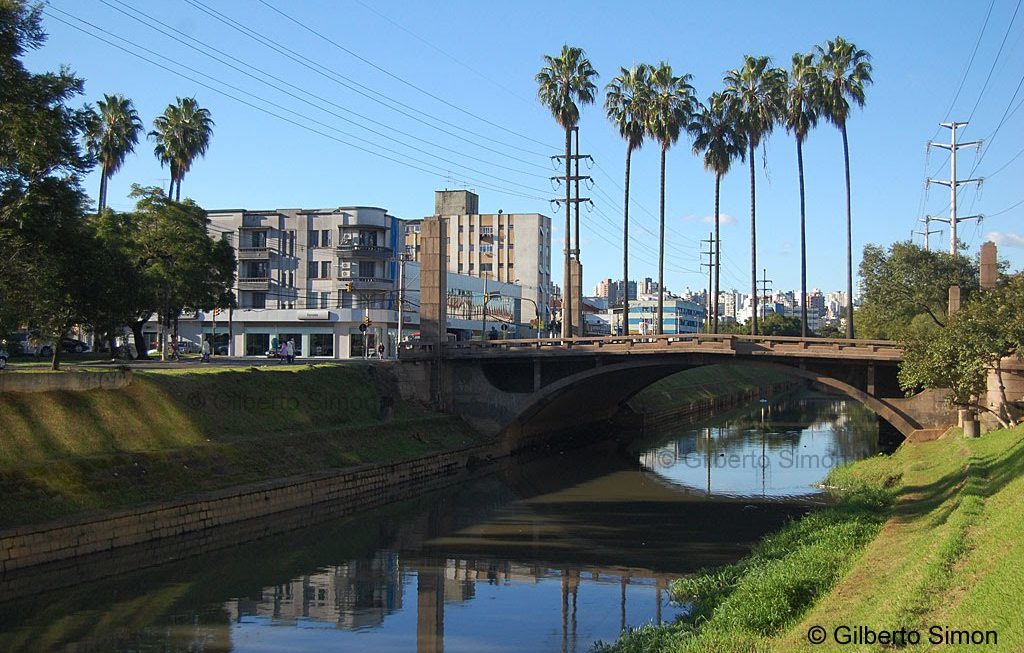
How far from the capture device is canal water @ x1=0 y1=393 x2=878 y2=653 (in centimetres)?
2323

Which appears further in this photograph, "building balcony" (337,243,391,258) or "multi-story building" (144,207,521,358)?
"building balcony" (337,243,391,258)

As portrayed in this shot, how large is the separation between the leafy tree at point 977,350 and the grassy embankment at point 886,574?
5632mm

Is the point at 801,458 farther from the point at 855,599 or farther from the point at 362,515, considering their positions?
the point at 855,599

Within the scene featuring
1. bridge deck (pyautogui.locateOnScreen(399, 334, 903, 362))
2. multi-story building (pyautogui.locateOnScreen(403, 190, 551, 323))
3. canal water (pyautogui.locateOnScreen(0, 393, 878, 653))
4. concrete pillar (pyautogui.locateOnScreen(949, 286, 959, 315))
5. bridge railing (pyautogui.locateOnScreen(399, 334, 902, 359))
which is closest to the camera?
canal water (pyautogui.locateOnScreen(0, 393, 878, 653))

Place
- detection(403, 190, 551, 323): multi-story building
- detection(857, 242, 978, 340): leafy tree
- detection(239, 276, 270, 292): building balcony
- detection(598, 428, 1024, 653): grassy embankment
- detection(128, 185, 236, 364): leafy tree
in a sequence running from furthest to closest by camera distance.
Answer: detection(403, 190, 551, 323): multi-story building → detection(239, 276, 270, 292): building balcony → detection(857, 242, 978, 340): leafy tree → detection(128, 185, 236, 364): leafy tree → detection(598, 428, 1024, 653): grassy embankment

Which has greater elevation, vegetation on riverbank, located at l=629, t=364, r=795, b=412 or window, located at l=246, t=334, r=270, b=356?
window, located at l=246, t=334, r=270, b=356

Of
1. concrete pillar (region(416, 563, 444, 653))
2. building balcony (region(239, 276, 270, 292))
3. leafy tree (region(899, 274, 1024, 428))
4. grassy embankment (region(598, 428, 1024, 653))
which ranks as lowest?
concrete pillar (region(416, 563, 444, 653))

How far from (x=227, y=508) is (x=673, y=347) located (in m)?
28.4

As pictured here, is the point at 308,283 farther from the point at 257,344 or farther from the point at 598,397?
the point at 598,397

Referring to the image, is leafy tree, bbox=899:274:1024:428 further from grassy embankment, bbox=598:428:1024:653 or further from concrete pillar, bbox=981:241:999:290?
concrete pillar, bbox=981:241:999:290

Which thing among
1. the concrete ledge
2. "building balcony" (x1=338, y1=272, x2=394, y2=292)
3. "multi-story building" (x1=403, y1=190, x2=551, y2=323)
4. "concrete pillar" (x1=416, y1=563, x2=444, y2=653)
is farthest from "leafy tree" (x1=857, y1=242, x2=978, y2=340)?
"multi-story building" (x1=403, y1=190, x2=551, y2=323)

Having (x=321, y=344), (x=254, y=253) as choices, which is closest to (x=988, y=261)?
(x=321, y=344)

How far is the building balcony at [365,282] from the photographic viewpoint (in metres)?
90.1

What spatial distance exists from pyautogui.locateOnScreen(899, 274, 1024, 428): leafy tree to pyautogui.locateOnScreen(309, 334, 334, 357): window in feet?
201
